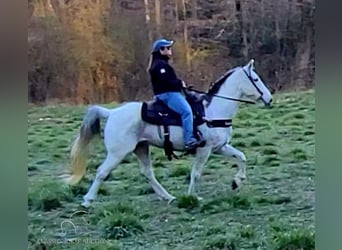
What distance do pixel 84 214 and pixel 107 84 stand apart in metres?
0.63

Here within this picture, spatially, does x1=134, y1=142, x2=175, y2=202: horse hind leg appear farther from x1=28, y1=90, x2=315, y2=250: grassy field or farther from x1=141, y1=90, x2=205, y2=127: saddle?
x1=141, y1=90, x2=205, y2=127: saddle

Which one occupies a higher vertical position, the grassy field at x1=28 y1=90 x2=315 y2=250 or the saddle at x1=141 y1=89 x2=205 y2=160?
the saddle at x1=141 y1=89 x2=205 y2=160

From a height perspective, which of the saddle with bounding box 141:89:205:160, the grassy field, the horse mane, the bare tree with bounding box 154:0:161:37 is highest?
the bare tree with bounding box 154:0:161:37

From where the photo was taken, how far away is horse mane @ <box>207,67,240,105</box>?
13.2 ft

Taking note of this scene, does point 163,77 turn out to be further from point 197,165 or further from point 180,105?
point 197,165

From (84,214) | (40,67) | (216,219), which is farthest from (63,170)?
(216,219)

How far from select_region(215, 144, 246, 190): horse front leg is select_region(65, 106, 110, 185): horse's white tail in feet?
1.95

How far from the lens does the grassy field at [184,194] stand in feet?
13.1

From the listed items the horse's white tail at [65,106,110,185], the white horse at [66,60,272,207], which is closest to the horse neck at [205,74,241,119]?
the white horse at [66,60,272,207]

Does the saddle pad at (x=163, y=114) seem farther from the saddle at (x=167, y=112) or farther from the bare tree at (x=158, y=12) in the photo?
the bare tree at (x=158, y=12)

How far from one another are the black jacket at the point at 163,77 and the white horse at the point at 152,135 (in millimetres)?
138

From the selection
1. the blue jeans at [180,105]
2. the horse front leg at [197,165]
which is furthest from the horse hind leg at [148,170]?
the blue jeans at [180,105]
